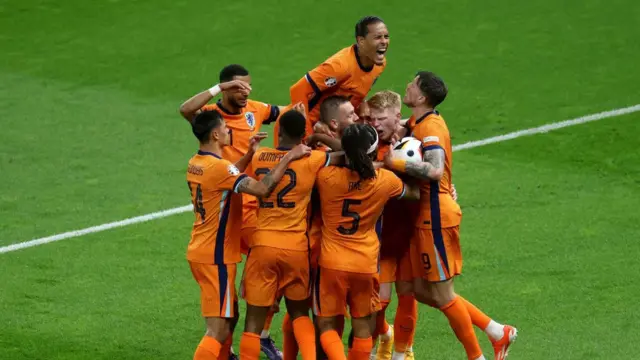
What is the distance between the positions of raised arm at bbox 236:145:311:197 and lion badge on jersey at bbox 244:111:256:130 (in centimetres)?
163

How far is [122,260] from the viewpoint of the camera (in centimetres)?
1181

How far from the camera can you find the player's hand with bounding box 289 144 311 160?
8.59 metres

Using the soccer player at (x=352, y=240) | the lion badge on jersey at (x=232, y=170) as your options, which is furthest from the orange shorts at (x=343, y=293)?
the lion badge on jersey at (x=232, y=170)

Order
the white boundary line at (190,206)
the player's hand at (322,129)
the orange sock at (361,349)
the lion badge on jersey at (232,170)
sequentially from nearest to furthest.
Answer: the lion badge on jersey at (232,170) → the orange sock at (361,349) → the player's hand at (322,129) → the white boundary line at (190,206)

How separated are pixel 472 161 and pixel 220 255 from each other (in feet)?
19.3

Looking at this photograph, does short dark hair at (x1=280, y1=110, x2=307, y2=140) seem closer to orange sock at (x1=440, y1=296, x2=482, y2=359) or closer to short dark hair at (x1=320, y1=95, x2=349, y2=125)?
short dark hair at (x1=320, y1=95, x2=349, y2=125)

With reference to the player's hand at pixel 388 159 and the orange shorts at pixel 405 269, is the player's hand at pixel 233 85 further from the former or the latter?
the orange shorts at pixel 405 269

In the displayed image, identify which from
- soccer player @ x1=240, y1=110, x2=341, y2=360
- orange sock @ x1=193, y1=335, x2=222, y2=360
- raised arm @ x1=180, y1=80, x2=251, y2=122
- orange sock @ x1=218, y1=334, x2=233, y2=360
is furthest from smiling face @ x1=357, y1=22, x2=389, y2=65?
orange sock @ x1=193, y1=335, x2=222, y2=360

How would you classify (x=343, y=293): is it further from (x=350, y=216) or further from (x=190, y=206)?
(x=190, y=206)

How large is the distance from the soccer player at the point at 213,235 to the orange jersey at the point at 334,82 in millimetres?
1190

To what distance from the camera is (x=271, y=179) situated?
28.0 ft

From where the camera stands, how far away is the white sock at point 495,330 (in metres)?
9.40

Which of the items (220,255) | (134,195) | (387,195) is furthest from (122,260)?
(387,195)

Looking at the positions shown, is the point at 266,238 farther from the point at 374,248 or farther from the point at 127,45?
the point at 127,45
